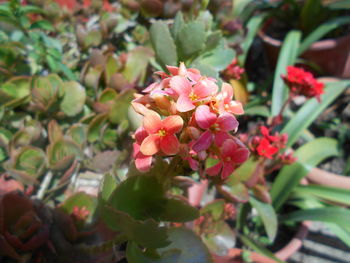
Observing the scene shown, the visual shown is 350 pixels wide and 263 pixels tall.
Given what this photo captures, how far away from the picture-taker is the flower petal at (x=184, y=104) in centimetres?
53

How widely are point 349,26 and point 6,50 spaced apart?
1.99 m

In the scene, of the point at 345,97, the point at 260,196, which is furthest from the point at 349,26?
the point at 260,196

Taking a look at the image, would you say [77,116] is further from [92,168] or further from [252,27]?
[252,27]

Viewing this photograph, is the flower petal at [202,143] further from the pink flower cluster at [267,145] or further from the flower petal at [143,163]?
the pink flower cluster at [267,145]

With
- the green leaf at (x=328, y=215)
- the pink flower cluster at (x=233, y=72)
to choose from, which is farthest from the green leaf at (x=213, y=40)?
the green leaf at (x=328, y=215)

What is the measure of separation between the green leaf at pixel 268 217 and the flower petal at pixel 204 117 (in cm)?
78

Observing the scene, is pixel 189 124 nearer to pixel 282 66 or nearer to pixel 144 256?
pixel 144 256

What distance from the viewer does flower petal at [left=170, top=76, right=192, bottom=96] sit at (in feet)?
1.82

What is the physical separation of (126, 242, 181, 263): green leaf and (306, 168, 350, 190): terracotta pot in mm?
1014

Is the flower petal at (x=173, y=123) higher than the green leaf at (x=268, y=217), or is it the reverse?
the flower petal at (x=173, y=123)

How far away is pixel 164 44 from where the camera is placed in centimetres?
91

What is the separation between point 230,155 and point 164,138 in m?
0.12

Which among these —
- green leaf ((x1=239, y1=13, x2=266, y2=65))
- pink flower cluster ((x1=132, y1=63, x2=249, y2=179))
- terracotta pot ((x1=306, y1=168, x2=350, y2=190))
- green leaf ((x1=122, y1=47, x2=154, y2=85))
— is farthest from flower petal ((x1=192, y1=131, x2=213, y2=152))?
green leaf ((x1=239, y1=13, x2=266, y2=65))

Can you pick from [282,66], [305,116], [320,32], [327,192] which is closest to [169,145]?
[327,192]
